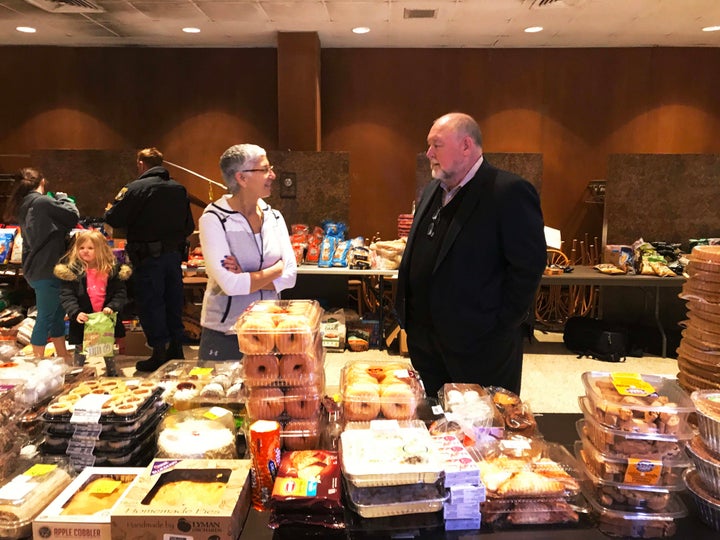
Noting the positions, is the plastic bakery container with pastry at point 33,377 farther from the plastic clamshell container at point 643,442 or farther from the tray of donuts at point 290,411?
the plastic clamshell container at point 643,442

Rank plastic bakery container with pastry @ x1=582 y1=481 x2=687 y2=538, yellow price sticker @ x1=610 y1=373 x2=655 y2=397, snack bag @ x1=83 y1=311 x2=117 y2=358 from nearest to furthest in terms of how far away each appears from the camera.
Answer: plastic bakery container with pastry @ x1=582 y1=481 x2=687 y2=538 < yellow price sticker @ x1=610 y1=373 x2=655 y2=397 < snack bag @ x1=83 y1=311 x2=117 y2=358

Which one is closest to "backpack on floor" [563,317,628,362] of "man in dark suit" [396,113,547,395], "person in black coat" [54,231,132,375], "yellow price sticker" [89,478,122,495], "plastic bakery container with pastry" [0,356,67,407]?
"man in dark suit" [396,113,547,395]

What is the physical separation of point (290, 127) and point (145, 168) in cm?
180

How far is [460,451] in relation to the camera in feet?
4.33

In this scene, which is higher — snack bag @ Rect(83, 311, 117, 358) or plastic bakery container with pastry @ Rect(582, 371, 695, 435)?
plastic bakery container with pastry @ Rect(582, 371, 695, 435)

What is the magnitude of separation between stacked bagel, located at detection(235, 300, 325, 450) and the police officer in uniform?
323 cm

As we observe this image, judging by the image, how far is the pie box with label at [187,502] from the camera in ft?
3.76

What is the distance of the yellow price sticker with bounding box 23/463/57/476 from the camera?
134 centimetres

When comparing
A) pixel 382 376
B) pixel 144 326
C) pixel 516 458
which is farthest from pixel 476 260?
pixel 144 326

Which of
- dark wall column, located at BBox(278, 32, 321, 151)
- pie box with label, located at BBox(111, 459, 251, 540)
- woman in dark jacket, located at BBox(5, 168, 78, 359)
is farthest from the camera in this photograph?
dark wall column, located at BBox(278, 32, 321, 151)

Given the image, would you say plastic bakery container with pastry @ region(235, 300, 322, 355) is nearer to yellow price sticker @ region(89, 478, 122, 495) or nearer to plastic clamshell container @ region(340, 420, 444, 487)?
plastic clamshell container @ region(340, 420, 444, 487)

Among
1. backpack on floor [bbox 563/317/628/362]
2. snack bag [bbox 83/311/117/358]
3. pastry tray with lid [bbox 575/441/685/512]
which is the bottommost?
backpack on floor [bbox 563/317/628/362]

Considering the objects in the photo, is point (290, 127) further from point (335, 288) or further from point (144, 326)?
point (144, 326)

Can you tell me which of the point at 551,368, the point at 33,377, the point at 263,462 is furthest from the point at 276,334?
the point at 551,368
